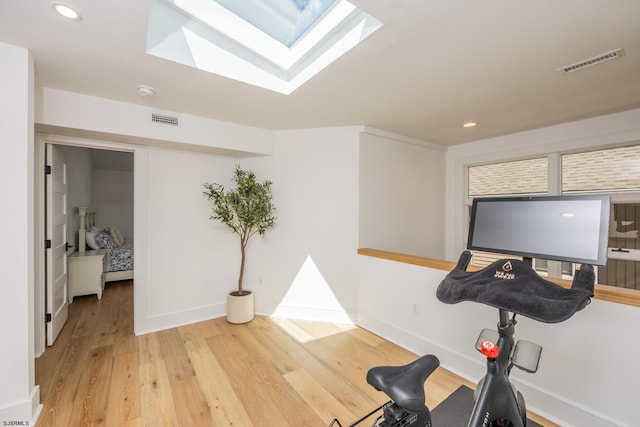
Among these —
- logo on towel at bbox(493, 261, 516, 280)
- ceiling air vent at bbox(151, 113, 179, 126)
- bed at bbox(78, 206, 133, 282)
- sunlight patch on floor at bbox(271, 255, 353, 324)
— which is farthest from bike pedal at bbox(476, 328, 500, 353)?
bed at bbox(78, 206, 133, 282)

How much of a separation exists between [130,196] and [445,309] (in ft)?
23.5

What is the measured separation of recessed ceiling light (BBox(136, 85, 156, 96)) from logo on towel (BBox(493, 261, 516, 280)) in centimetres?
275

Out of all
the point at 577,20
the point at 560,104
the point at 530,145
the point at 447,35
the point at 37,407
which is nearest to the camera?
the point at 577,20

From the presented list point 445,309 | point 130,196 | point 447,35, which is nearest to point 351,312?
point 445,309

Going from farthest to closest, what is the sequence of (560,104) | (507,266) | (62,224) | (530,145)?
(530,145) < (62,224) < (560,104) < (507,266)

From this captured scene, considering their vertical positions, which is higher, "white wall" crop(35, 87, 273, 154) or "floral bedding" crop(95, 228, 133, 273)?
"white wall" crop(35, 87, 273, 154)

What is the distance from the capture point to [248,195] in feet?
10.5

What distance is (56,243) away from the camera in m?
2.85

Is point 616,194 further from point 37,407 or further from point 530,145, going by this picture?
point 37,407

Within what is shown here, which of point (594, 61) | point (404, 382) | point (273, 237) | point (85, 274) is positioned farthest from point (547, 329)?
point (85, 274)

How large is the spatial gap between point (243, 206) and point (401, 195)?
2.00 meters

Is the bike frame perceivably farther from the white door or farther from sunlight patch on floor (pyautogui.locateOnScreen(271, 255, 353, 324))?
the white door

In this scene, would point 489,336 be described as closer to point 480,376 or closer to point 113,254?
point 480,376

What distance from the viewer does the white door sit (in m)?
2.63
